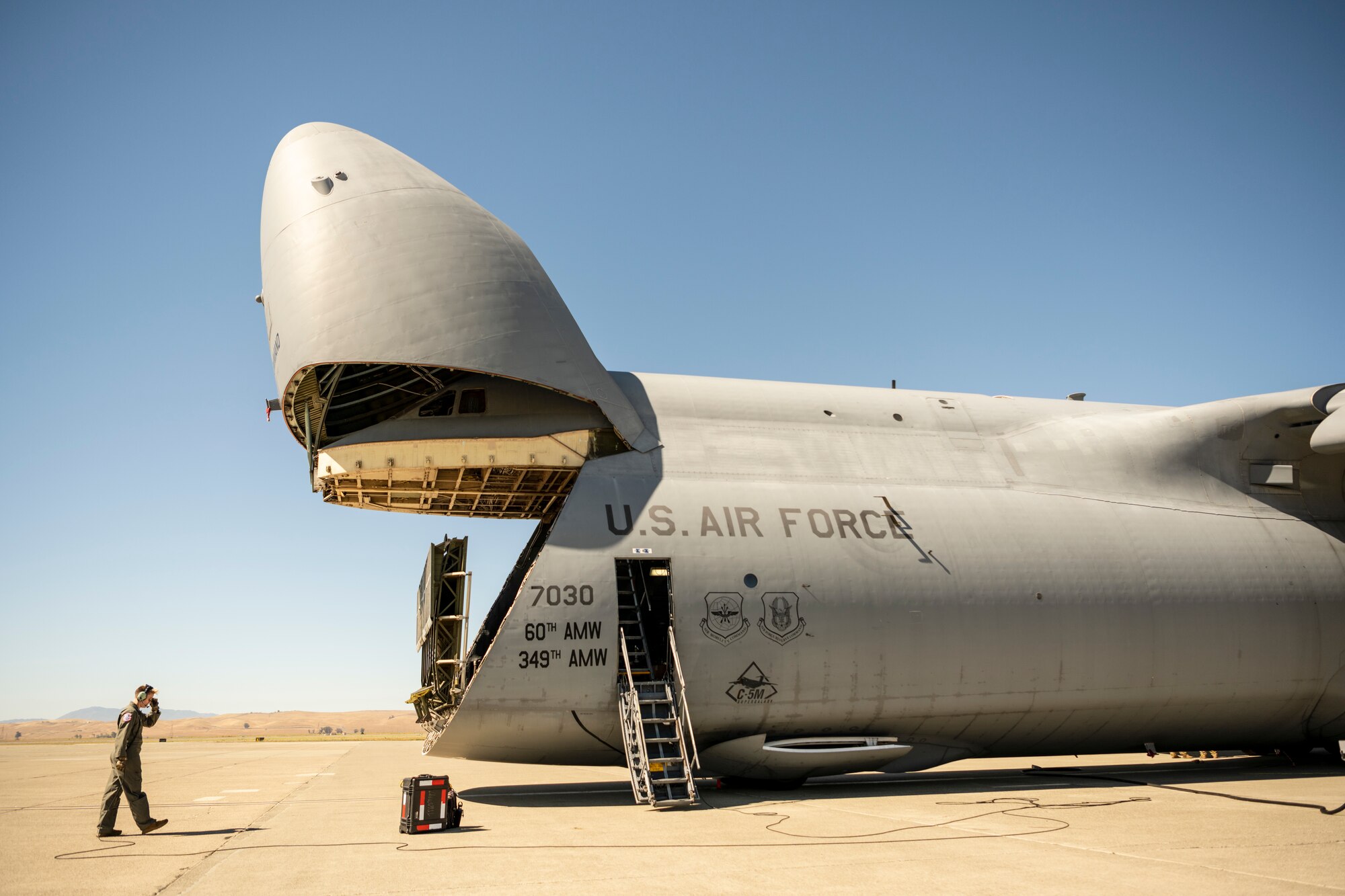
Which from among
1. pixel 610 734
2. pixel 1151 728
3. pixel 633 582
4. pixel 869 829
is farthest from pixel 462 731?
pixel 1151 728

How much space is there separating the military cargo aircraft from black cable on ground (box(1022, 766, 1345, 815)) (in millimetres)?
653

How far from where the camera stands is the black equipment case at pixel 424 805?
33.2ft

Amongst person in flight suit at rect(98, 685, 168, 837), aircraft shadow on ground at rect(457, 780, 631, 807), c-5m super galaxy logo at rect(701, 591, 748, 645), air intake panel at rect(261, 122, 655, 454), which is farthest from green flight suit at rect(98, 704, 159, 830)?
c-5m super galaxy logo at rect(701, 591, 748, 645)

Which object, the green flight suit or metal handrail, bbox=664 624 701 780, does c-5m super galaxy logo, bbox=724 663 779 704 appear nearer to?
metal handrail, bbox=664 624 701 780

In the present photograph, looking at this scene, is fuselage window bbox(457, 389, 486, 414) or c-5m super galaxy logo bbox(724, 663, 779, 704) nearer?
c-5m super galaxy logo bbox(724, 663, 779, 704)

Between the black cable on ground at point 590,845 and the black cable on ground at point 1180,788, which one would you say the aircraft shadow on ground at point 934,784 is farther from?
the black cable on ground at point 590,845

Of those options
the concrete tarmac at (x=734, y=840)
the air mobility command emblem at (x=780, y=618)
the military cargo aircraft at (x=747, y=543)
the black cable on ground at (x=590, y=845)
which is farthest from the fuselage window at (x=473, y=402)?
the black cable on ground at (x=590, y=845)

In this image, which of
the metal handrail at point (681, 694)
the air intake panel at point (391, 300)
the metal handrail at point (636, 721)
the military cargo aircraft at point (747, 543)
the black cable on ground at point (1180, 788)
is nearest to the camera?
the black cable on ground at point (1180, 788)

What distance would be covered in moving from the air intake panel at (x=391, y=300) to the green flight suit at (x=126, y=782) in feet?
16.7

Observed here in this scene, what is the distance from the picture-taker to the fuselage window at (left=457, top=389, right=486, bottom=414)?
14.4 metres

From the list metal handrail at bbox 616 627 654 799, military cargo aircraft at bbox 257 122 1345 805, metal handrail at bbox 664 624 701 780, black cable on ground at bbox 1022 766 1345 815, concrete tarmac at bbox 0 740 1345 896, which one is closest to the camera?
concrete tarmac at bbox 0 740 1345 896

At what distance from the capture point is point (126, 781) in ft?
32.8

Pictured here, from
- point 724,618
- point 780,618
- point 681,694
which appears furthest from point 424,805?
point 780,618

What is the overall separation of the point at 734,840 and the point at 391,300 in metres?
8.68
